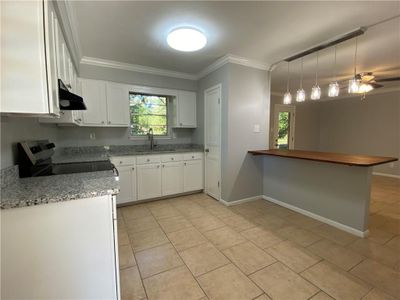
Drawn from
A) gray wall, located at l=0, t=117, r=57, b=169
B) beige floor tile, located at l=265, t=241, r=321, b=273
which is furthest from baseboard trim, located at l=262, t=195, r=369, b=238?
gray wall, located at l=0, t=117, r=57, b=169

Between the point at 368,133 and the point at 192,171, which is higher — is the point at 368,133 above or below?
above

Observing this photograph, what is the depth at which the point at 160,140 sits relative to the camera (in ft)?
13.4

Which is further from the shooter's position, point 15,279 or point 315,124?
point 315,124

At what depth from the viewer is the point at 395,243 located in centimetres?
216

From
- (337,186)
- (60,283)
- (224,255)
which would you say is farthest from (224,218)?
(60,283)

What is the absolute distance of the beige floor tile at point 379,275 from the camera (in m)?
1.55

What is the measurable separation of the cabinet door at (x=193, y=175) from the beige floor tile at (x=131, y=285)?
206 cm

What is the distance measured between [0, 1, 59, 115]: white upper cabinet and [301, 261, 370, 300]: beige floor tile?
2332 millimetres

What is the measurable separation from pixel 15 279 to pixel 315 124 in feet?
25.4

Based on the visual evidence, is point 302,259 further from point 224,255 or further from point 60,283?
point 60,283

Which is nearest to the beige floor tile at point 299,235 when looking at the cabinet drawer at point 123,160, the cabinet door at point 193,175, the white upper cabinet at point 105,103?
the cabinet door at point 193,175

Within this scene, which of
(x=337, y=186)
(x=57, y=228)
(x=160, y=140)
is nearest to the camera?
(x=57, y=228)

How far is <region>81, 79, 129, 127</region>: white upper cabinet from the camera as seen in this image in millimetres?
3166

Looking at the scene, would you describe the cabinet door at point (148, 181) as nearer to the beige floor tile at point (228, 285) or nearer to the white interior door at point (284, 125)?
the beige floor tile at point (228, 285)
